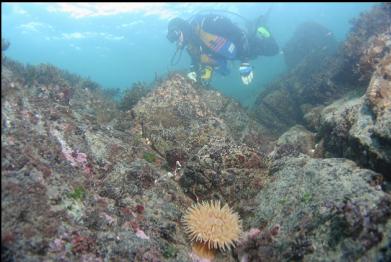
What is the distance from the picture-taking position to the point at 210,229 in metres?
4.70

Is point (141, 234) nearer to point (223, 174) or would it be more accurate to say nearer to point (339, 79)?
point (223, 174)

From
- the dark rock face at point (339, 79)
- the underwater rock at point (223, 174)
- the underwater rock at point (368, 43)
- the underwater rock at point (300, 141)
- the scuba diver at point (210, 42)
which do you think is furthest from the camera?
the scuba diver at point (210, 42)

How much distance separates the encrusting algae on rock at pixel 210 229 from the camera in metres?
4.67

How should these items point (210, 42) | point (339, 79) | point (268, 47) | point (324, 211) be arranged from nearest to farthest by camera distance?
point (324, 211), point (339, 79), point (210, 42), point (268, 47)

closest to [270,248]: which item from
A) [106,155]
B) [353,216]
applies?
Result: [353,216]

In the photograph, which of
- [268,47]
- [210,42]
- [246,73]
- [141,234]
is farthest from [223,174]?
[268,47]

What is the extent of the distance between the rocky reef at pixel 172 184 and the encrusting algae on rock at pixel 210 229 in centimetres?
16

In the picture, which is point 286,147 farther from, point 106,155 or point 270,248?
point 106,155

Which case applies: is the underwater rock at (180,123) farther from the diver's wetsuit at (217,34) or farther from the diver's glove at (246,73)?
→ the diver's wetsuit at (217,34)

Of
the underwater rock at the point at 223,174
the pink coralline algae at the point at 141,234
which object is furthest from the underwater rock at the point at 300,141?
the pink coralline algae at the point at 141,234

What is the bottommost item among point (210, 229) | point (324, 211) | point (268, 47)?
point (210, 229)

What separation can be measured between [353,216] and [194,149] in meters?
3.85

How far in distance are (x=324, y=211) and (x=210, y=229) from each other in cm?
162

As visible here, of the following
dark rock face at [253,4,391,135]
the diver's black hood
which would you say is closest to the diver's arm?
dark rock face at [253,4,391,135]
